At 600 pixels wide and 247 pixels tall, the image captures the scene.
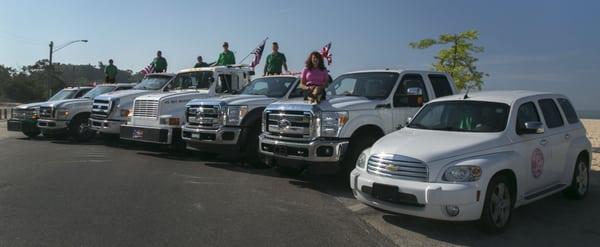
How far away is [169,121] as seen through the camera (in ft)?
41.5

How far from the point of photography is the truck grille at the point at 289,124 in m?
8.95

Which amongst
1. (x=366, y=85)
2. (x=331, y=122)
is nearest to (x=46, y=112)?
(x=366, y=85)

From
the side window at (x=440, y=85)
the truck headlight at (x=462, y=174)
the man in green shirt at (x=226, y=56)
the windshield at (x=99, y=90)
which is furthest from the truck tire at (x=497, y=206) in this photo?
the windshield at (x=99, y=90)

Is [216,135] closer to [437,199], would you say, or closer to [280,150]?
[280,150]

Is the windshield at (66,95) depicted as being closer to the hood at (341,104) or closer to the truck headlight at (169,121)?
the truck headlight at (169,121)

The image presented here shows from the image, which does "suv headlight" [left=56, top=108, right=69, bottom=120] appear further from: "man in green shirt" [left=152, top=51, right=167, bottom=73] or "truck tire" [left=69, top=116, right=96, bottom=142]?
"man in green shirt" [left=152, top=51, right=167, bottom=73]

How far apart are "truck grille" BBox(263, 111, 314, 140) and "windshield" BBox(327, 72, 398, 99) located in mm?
1262

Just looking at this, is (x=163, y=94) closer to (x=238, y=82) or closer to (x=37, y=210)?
(x=238, y=82)

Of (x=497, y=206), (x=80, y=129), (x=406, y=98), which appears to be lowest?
(x=497, y=206)

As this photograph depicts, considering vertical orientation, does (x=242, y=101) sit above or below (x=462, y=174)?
above

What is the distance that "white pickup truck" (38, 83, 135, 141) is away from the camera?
1630cm

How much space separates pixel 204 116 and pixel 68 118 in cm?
705

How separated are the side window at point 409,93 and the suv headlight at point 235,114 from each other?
3.24 metres

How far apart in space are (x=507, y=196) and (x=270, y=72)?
10679mm
